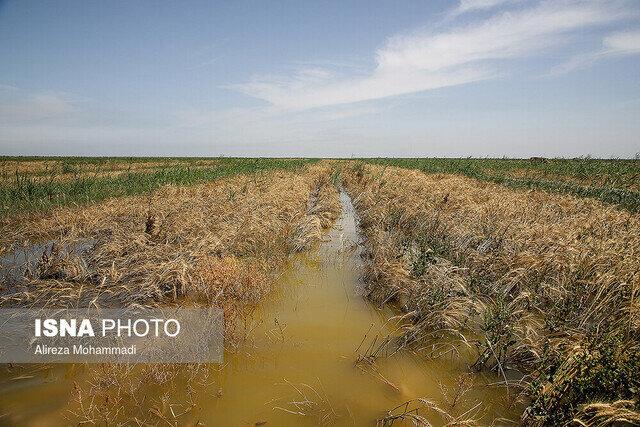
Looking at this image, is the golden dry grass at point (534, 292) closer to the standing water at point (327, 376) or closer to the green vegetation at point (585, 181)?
the standing water at point (327, 376)

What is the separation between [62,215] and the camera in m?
10.1

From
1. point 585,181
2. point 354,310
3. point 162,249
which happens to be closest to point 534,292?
point 354,310

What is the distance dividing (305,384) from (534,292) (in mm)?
A: 3928

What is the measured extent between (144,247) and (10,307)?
7.69 feet

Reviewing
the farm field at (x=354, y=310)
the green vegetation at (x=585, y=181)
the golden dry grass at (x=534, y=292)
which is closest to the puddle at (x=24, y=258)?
the farm field at (x=354, y=310)

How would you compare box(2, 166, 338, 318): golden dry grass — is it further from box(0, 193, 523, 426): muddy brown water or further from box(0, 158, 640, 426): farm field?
box(0, 193, 523, 426): muddy brown water

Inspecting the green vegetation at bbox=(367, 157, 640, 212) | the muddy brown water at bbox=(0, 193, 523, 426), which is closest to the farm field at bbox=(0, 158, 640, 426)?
the muddy brown water at bbox=(0, 193, 523, 426)

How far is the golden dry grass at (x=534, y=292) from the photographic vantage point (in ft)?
10.4

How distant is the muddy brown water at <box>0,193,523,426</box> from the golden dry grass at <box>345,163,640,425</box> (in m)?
0.48

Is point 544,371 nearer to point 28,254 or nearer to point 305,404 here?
point 305,404

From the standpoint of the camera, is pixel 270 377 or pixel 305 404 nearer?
pixel 305 404

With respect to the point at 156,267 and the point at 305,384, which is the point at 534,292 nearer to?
the point at 305,384

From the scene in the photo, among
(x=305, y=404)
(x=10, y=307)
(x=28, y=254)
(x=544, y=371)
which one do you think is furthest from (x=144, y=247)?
(x=544, y=371)

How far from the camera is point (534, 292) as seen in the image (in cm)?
536
